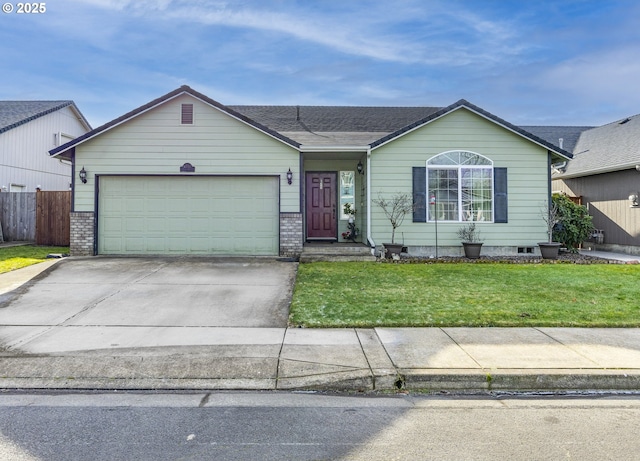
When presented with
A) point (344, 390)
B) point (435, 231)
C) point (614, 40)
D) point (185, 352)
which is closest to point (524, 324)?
point (344, 390)

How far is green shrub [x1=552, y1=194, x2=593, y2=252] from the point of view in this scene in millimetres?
12828

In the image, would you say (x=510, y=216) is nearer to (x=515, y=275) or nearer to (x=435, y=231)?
(x=435, y=231)

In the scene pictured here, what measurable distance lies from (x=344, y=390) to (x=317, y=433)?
90 cm

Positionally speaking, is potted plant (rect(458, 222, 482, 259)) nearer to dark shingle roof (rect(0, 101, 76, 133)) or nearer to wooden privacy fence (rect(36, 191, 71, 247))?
wooden privacy fence (rect(36, 191, 71, 247))

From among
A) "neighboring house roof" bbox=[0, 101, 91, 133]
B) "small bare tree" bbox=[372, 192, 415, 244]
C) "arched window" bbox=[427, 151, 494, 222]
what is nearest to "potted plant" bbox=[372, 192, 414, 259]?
"small bare tree" bbox=[372, 192, 415, 244]

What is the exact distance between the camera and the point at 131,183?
11.6m

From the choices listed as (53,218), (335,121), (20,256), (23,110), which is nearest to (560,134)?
(335,121)

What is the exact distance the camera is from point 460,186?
12078 mm

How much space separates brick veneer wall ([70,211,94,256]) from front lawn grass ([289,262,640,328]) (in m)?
6.15

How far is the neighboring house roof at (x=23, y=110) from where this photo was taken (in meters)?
17.7

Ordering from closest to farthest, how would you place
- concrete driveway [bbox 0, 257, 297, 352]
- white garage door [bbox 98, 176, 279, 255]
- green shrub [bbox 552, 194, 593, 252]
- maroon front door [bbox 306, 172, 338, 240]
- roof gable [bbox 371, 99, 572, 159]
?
1. concrete driveway [bbox 0, 257, 297, 352]
2. white garage door [bbox 98, 176, 279, 255]
3. roof gable [bbox 371, 99, 572, 159]
4. green shrub [bbox 552, 194, 593, 252]
5. maroon front door [bbox 306, 172, 338, 240]

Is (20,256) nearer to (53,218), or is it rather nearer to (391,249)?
(53,218)

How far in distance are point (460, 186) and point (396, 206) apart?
2029 mm

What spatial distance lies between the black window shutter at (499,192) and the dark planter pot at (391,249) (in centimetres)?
314
